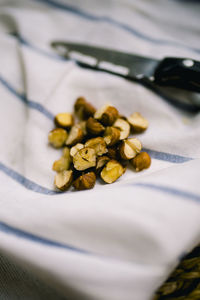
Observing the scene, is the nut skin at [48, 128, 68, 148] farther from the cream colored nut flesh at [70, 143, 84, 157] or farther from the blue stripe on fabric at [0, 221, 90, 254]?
the blue stripe on fabric at [0, 221, 90, 254]

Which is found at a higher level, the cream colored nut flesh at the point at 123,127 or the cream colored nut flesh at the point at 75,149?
the cream colored nut flesh at the point at 123,127

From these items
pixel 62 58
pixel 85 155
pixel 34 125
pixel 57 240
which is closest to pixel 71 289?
pixel 57 240

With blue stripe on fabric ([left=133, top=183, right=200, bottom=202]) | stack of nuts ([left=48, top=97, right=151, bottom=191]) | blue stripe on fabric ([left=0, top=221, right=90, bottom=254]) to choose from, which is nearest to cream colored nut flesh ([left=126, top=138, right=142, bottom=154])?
stack of nuts ([left=48, top=97, right=151, bottom=191])

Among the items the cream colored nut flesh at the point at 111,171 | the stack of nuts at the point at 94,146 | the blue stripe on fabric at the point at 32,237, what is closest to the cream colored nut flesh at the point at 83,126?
the stack of nuts at the point at 94,146

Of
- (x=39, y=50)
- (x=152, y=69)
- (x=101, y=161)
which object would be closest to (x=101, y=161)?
(x=101, y=161)

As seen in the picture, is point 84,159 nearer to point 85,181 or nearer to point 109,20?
point 85,181

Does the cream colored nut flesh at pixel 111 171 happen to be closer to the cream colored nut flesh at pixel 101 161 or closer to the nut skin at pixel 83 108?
the cream colored nut flesh at pixel 101 161
